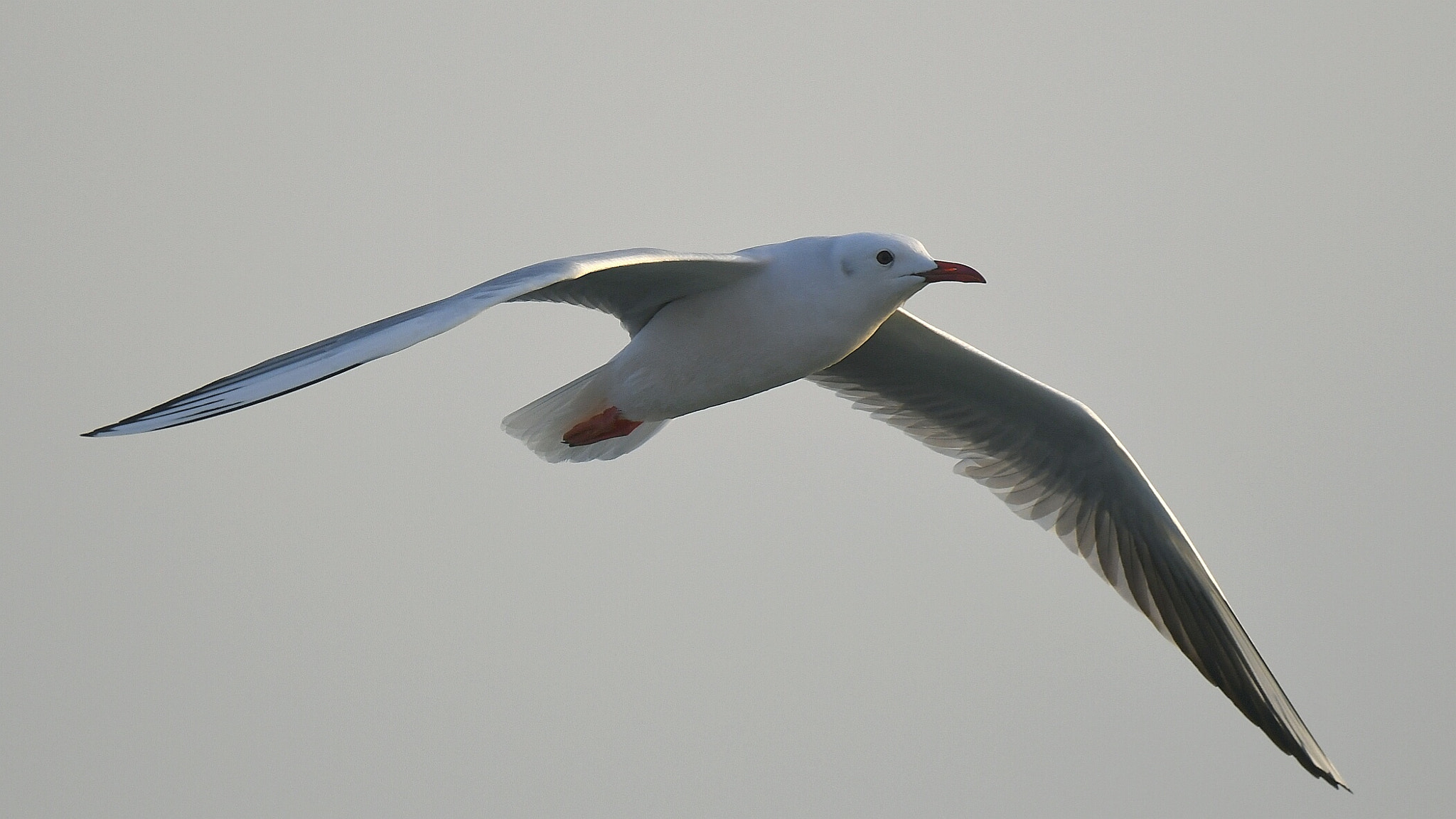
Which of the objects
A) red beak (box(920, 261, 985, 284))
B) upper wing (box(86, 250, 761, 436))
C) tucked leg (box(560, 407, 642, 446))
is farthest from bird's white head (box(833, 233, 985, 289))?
tucked leg (box(560, 407, 642, 446))

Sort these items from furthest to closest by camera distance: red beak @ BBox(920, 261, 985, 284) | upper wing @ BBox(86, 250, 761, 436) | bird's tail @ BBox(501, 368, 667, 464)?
bird's tail @ BBox(501, 368, 667, 464) → red beak @ BBox(920, 261, 985, 284) → upper wing @ BBox(86, 250, 761, 436)

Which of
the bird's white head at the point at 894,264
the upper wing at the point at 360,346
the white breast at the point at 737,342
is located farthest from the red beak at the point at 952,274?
the upper wing at the point at 360,346

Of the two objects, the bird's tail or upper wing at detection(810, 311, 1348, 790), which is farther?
upper wing at detection(810, 311, 1348, 790)

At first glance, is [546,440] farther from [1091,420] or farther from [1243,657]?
[1243,657]

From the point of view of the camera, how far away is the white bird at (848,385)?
4.57 m

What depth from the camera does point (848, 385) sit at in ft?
23.8

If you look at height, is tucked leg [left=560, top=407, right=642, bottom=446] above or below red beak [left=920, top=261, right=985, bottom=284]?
below

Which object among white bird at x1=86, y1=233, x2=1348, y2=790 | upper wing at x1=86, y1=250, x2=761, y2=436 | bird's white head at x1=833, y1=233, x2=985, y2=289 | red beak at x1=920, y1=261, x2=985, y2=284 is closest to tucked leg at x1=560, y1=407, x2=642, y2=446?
white bird at x1=86, y1=233, x2=1348, y2=790

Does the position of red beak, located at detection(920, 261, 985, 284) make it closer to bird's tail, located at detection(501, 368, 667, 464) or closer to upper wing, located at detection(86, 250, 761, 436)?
upper wing, located at detection(86, 250, 761, 436)

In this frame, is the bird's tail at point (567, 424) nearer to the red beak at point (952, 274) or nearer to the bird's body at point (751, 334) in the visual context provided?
the bird's body at point (751, 334)

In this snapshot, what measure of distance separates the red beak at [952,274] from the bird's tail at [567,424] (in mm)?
1389

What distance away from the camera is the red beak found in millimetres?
5504

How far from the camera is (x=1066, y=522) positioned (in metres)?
7.38

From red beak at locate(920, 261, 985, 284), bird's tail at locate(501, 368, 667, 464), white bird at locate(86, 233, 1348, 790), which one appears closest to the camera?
white bird at locate(86, 233, 1348, 790)
